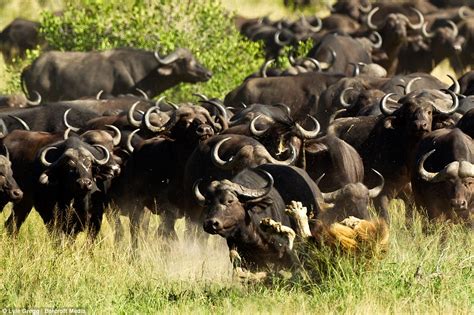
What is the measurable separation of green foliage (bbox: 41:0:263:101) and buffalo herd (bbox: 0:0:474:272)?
3.89 metres

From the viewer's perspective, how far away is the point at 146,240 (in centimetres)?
1369

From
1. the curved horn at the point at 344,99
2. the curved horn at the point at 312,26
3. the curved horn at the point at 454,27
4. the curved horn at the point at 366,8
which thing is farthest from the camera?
the curved horn at the point at 366,8

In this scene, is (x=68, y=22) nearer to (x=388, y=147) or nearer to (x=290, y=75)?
(x=290, y=75)

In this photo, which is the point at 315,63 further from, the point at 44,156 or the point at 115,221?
the point at 44,156

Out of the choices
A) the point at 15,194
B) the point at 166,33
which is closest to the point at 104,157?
the point at 15,194

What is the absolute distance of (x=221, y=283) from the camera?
1104 centimetres

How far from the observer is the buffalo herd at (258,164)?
11078 millimetres

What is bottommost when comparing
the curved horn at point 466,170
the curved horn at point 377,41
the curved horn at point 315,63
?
the curved horn at point 377,41

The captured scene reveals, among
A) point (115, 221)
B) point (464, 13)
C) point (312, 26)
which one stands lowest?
point (464, 13)

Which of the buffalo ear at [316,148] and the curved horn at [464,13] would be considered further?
the curved horn at [464,13]

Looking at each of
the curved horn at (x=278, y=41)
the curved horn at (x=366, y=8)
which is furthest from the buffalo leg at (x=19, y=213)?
the curved horn at (x=366, y=8)

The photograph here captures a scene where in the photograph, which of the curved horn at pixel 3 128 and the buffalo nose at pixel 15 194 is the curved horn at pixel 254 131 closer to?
the buffalo nose at pixel 15 194

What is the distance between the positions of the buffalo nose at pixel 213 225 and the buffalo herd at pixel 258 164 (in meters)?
0.01

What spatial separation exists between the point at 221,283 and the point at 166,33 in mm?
15888
